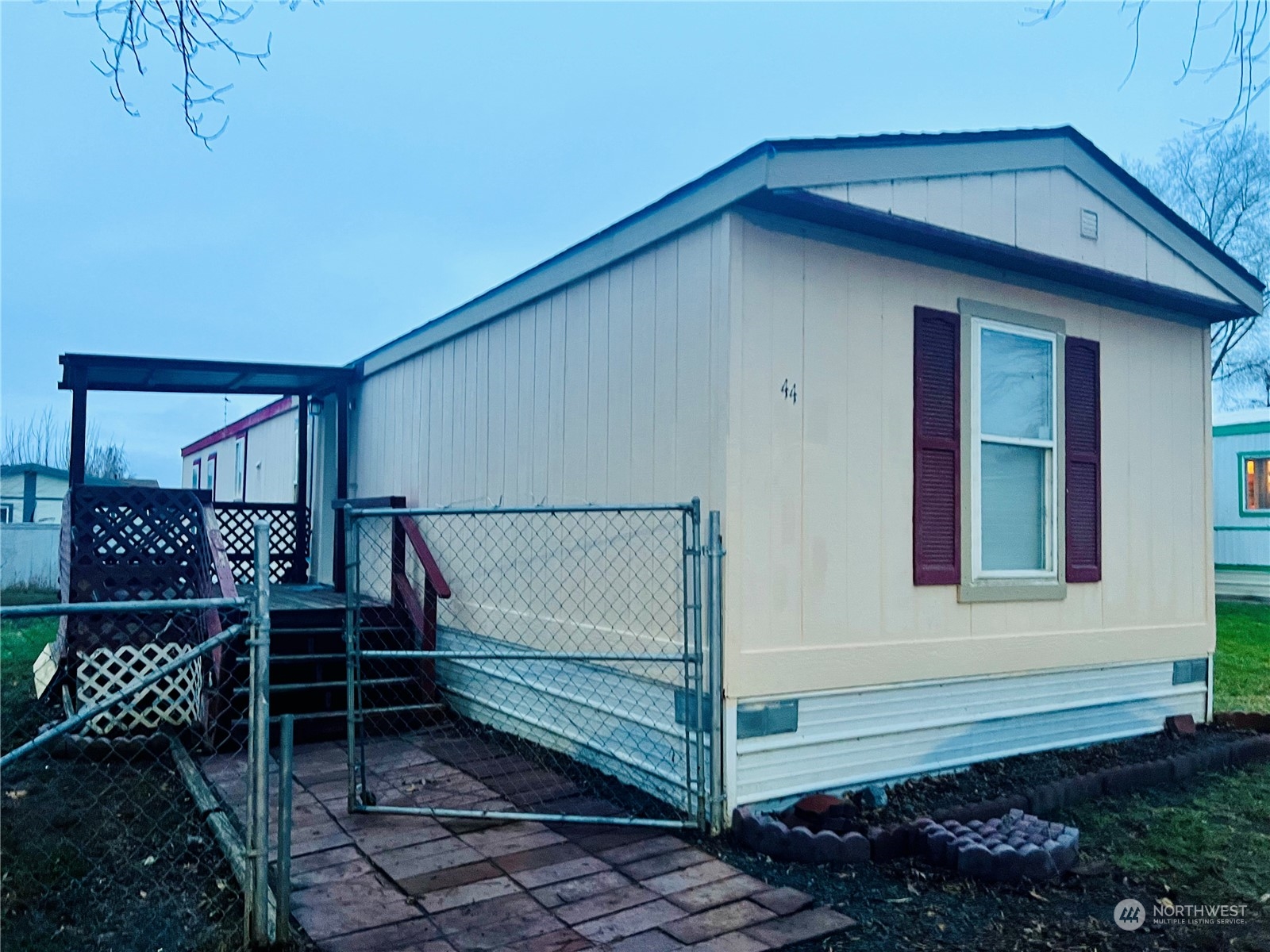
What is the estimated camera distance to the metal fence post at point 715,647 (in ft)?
13.4

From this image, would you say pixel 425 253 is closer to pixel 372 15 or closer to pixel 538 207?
pixel 538 207

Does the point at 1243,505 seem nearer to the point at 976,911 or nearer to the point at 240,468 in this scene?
the point at 976,911

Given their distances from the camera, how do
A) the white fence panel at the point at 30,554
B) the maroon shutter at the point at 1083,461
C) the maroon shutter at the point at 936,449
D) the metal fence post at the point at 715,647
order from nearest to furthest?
1. the metal fence post at the point at 715,647
2. the maroon shutter at the point at 936,449
3. the maroon shutter at the point at 1083,461
4. the white fence panel at the point at 30,554

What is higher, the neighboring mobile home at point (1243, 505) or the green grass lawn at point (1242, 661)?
the neighboring mobile home at point (1243, 505)

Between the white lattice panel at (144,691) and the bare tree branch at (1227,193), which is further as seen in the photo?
the bare tree branch at (1227,193)

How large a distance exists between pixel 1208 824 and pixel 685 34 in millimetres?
4649

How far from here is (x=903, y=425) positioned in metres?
4.80

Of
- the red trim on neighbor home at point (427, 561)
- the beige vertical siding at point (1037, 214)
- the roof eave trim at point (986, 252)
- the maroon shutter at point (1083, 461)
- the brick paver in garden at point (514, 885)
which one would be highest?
the beige vertical siding at point (1037, 214)

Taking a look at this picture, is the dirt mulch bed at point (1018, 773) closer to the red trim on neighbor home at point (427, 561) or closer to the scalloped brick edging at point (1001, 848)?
the scalloped brick edging at point (1001, 848)

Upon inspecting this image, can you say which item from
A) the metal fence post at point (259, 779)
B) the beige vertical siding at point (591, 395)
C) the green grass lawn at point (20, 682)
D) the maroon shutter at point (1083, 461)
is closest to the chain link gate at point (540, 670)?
the beige vertical siding at point (591, 395)

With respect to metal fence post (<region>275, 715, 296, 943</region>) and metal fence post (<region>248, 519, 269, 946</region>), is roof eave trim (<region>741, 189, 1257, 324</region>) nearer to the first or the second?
metal fence post (<region>248, 519, 269, 946</region>)

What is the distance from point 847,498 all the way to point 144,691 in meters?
4.54

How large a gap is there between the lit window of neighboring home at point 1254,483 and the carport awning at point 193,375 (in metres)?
13.8

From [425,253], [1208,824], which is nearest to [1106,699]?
[1208,824]
